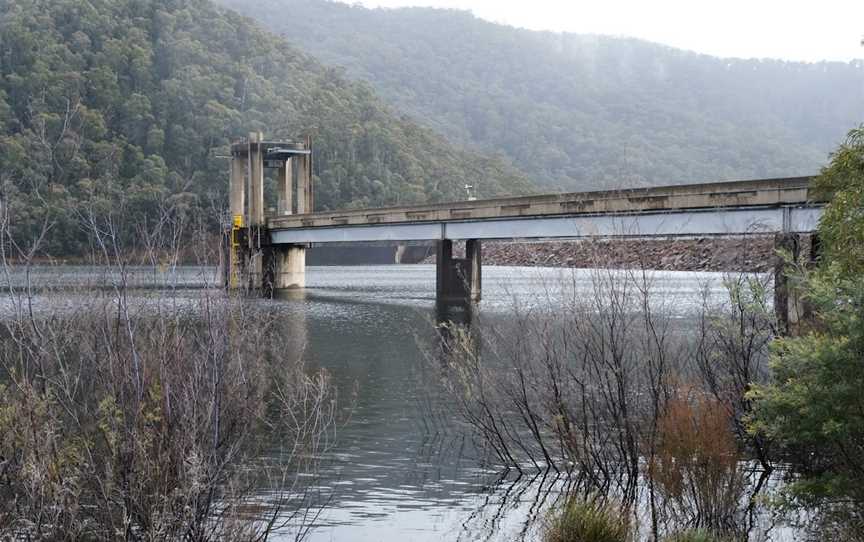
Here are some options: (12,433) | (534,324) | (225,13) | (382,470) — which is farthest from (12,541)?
(225,13)

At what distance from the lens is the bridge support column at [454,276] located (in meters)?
53.6

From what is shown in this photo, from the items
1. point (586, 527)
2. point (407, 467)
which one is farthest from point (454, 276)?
point (586, 527)

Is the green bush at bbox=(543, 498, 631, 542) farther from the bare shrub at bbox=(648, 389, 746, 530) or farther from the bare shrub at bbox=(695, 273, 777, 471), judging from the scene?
the bare shrub at bbox=(695, 273, 777, 471)

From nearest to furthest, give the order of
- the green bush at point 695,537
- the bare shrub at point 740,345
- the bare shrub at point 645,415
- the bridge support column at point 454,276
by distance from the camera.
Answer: the green bush at point 695,537 → the bare shrub at point 645,415 → the bare shrub at point 740,345 → the bridge support column at point 454,276

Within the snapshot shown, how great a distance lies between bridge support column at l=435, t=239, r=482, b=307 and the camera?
53.6 meters

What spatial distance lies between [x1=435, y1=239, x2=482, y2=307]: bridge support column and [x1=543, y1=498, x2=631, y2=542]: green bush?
133 ft

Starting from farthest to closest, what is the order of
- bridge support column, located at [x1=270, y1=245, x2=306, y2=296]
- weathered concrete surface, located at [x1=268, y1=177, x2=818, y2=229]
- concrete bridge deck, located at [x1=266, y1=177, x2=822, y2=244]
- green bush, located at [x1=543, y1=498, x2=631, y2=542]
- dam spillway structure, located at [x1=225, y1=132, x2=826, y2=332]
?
bridge support column, located at [x1=270, y1=245, x2=306, y2=296]
weathered concrete surface, located at [x1=268, y1=177, x2=818, y2=229]
concrete bridge deck, located at [x1=266, y1=177, x2=822, y2=244]
dam spillway structure, located at [x1=225, y1=132, x2=826, y2=332]
green bush, located at [x1=543, y1=498, x2=631, y2=542]

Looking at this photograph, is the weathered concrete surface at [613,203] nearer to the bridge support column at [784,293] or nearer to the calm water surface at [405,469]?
the bridge support column at [784,293]

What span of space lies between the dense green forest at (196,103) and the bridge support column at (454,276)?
25658mm

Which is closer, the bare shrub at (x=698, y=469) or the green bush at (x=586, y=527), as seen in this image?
the green bush at (x=586, y=527)

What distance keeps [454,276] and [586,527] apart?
1700 inches

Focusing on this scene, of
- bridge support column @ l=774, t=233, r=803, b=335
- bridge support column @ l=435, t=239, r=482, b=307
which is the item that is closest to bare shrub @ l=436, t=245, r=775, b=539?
bridge support column @ l=774, t=233, r=803, b=335

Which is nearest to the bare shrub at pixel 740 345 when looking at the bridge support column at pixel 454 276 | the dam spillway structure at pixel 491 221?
the dam spillway structure at pixel 491 221

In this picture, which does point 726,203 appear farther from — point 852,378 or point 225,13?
point 225,13
